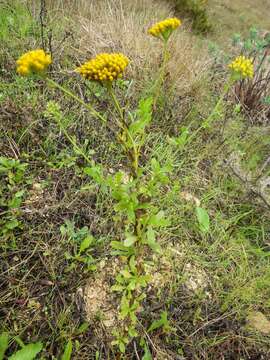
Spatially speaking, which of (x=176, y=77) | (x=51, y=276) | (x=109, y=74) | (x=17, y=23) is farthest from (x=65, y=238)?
(x=17, y=23)

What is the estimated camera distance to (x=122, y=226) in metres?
1.65

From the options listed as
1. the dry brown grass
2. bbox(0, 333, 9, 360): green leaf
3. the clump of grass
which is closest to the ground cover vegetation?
bbox(0, 333, 9, 360): green leaf

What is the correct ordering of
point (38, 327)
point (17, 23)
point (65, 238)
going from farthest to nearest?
1. point (17, 23)
2. point (65, 238)
3. point (38, 327)

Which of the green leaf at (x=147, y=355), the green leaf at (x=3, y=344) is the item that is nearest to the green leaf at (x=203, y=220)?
the green leaf at (x=147, y=355)

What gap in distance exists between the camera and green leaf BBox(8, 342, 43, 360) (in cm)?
120

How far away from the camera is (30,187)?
170cm

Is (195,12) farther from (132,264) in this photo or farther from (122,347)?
(122,347)

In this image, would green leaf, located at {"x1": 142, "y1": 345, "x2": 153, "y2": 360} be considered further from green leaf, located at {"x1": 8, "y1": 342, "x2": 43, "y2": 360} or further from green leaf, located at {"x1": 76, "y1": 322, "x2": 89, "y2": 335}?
green leaf, located at {"x1": 8, "y1": 342, "x2": 43, "y2": 360}

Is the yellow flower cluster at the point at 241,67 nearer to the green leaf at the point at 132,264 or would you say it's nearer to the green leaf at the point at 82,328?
the green leaf at the point at 132,264

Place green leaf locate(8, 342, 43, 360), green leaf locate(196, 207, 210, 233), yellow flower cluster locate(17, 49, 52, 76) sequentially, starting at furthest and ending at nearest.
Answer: green leaf locate(196, 207, 210, 233), green leaf locate(8, 342, 43, 360), yellow flower cluster locate(17, 49, 52, 76)

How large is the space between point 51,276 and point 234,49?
411 cm

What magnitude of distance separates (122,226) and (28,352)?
0.69 metres

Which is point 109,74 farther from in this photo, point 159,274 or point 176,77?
point 176,77

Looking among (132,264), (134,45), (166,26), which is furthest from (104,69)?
(134,45)
